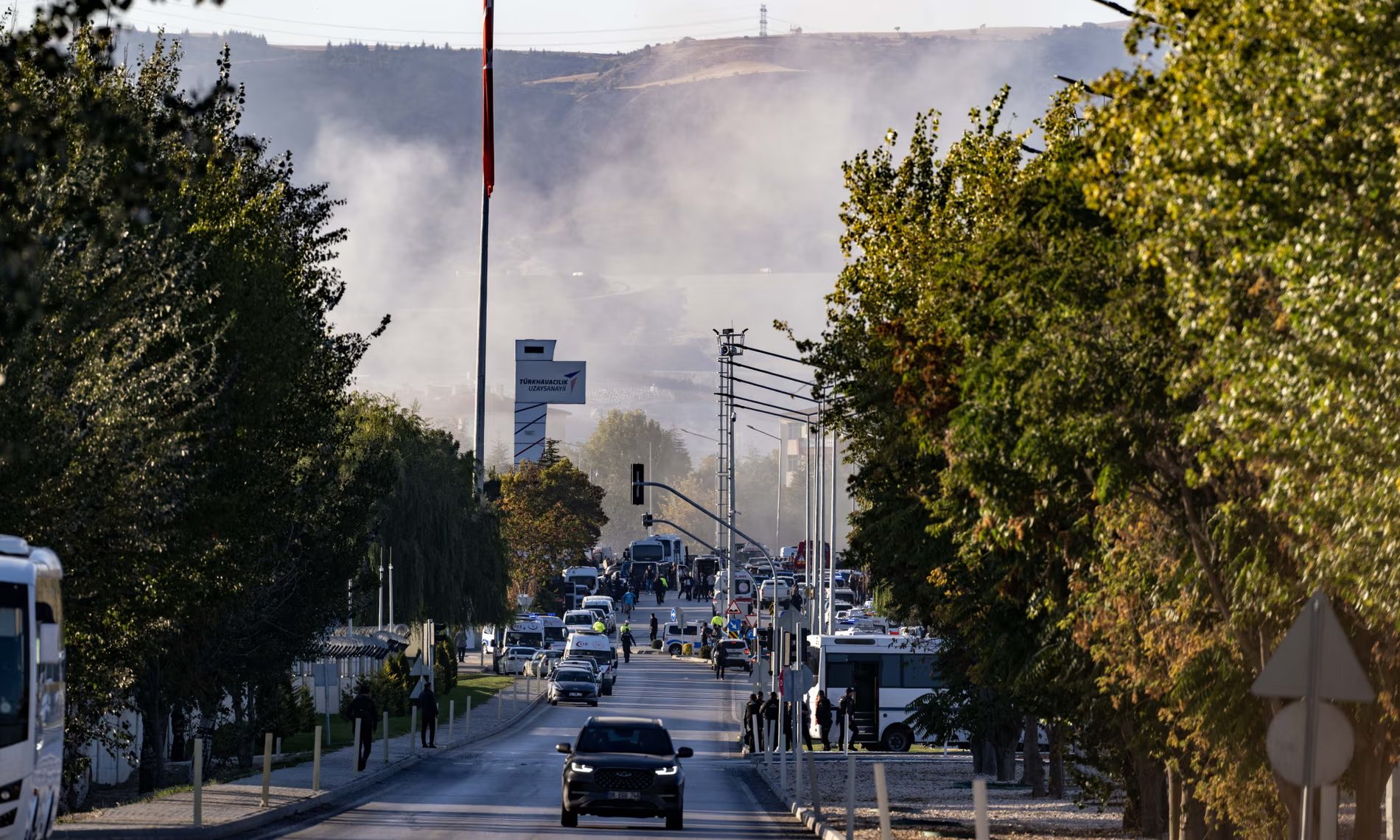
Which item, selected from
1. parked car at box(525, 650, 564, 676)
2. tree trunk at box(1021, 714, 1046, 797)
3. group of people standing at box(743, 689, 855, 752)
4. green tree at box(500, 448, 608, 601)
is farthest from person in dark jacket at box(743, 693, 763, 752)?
green tree at box(500, 448, 608, 601)

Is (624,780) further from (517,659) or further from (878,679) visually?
(517,659)

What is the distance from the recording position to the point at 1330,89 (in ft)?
38.3

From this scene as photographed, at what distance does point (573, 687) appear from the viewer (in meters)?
72.2

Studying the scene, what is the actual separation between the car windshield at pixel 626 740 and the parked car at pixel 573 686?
1645 inches

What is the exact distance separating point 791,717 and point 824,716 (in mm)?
4116

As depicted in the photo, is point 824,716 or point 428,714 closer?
point 428,714

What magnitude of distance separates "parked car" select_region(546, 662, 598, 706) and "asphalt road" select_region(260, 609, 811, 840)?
5.12m

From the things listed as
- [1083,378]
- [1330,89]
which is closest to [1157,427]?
[1083,378]

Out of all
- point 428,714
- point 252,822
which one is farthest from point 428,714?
point 252,822

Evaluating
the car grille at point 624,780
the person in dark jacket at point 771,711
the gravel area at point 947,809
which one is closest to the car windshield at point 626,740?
the car grille at point 624,780

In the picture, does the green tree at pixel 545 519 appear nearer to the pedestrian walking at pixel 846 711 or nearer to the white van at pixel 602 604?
the white van at pixel 602 604

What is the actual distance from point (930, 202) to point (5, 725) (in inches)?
530

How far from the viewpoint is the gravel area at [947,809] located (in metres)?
28.4

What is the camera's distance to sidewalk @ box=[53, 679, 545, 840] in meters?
24.3
